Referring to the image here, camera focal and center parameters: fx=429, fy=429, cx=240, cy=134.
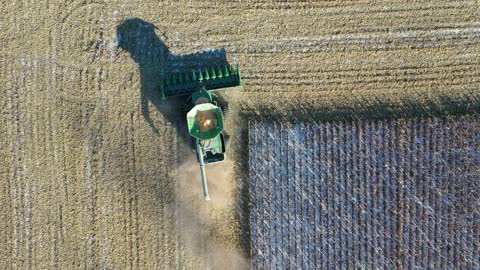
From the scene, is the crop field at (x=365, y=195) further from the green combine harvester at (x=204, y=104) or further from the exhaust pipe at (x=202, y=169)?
the exhaust pipe at (x=202, y=169)

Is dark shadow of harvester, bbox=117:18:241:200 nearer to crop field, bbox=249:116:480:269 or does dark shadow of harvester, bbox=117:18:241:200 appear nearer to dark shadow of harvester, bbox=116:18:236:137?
dark shadow of harvester, bbox=116:18:236:137

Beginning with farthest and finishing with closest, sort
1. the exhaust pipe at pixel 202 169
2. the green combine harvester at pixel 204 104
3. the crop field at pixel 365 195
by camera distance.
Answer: the crop field at pixel 365 195
the exhaust pipe at pixel 202 169
the green combine harvester at pixel 204 104

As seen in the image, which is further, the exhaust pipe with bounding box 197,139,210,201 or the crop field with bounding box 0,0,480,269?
the crop field with bounding box 0,0,480,269

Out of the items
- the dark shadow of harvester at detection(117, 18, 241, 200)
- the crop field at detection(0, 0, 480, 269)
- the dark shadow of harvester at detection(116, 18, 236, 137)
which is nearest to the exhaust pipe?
the dark shadow of harvester at detection(117, 18, 241, 200)

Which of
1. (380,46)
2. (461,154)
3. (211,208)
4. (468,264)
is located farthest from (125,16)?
(468,264)

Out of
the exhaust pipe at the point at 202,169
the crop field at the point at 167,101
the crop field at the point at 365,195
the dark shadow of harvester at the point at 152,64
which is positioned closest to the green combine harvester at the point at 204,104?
the exhaust pipe at the point at 202,169

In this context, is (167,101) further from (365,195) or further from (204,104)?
(365,195)

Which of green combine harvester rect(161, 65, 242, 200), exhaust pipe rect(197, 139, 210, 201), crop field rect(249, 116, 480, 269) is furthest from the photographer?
crop field rect(249, 116, 480, 269)
